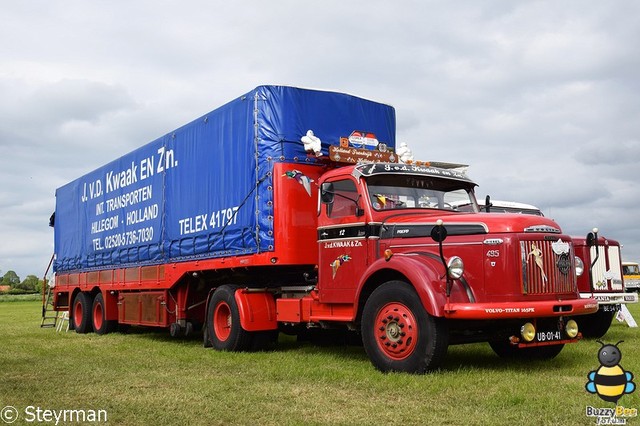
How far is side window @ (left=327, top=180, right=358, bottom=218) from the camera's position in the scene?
9.18m

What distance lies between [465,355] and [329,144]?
3.83 metres

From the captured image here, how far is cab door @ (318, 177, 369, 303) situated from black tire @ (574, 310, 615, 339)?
17.8 feet

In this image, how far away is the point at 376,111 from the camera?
11.6 m

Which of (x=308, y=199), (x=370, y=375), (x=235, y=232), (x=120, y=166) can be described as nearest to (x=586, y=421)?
(x=370, y=375)

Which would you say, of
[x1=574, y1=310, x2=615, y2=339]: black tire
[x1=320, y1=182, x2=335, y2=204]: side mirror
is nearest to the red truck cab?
[x1=320, y1=182, x2=335, y2=204]: side mirror

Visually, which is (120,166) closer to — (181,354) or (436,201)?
(181,354)

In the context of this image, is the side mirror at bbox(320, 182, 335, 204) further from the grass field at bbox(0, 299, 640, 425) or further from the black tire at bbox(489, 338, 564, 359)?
the black tire at bbox(489, 338, 564, 359)

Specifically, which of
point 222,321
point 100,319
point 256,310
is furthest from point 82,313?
point 256,310

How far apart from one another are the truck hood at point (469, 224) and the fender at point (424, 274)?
1.24ft

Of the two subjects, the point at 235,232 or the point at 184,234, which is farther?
the point at 184,234

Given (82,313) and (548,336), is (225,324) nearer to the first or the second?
(548,336)

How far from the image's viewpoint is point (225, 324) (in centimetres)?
1152

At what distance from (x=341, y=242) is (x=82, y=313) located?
1035 cm

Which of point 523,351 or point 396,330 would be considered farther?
point 523,351
